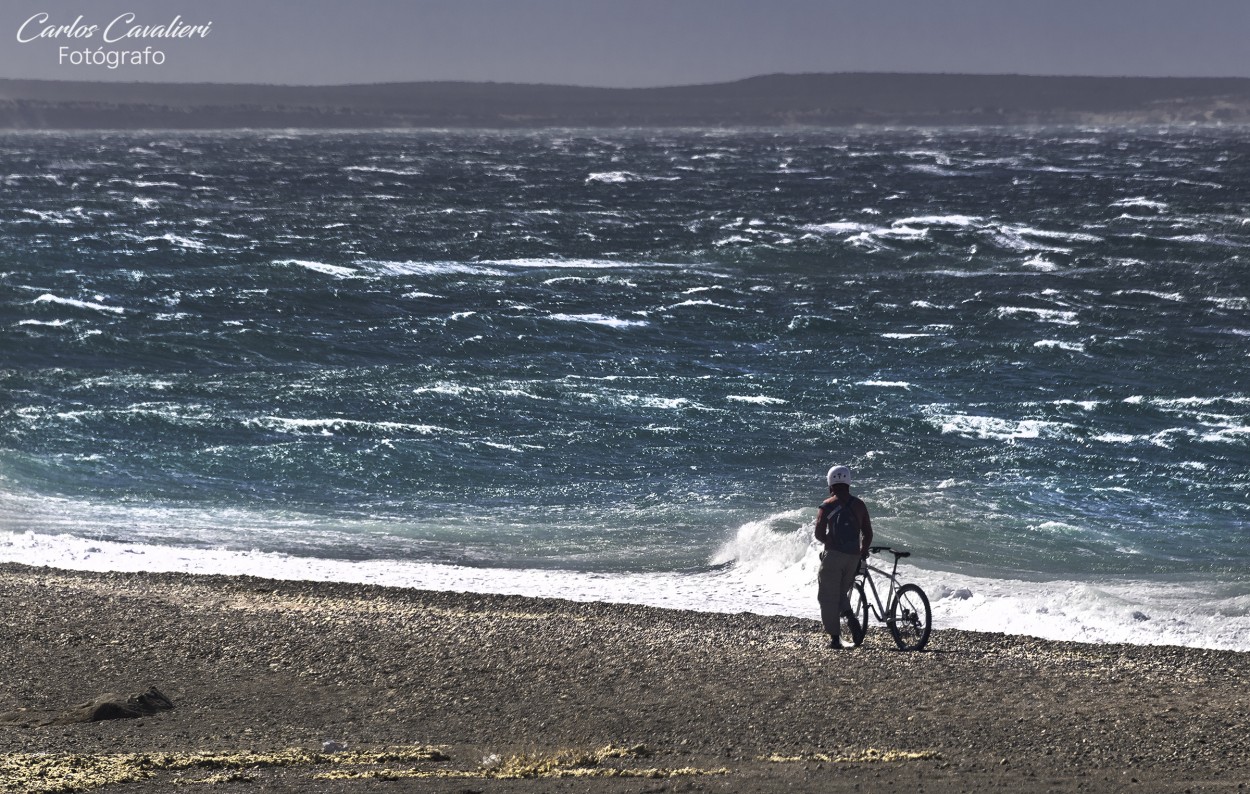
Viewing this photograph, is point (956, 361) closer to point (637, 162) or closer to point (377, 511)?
point (377, 511)

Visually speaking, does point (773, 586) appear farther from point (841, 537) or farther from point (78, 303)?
point (78, 303)

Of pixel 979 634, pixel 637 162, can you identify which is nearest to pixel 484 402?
pixel 979 634

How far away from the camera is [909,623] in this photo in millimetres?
15078

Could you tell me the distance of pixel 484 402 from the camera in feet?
108

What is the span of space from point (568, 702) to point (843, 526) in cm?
Result: 330

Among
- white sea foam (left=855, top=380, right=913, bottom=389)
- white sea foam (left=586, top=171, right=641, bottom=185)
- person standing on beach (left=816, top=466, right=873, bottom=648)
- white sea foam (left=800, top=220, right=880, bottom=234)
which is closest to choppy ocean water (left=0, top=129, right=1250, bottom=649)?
white sea foam (left=855, top=380, right=913, bottom=389)

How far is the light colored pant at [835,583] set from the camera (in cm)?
1447

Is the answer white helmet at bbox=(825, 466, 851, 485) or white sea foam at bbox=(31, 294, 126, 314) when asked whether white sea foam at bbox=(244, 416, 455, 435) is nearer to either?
white sea foam at bbox=(31, 294, 126, 314)

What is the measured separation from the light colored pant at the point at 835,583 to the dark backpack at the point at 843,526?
10 centimetres

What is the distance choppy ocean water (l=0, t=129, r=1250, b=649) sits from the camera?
2144 cm

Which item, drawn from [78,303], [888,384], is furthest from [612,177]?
[888,384]

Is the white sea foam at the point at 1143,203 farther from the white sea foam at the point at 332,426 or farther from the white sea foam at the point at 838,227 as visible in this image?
the white sea foam at the point at 332,426

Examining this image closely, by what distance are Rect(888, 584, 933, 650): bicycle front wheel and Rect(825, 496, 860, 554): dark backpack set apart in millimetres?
902

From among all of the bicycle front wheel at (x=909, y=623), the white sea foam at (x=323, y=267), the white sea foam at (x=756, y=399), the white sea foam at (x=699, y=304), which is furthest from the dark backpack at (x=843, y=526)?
the white sea foam at (x=323, y=267)
